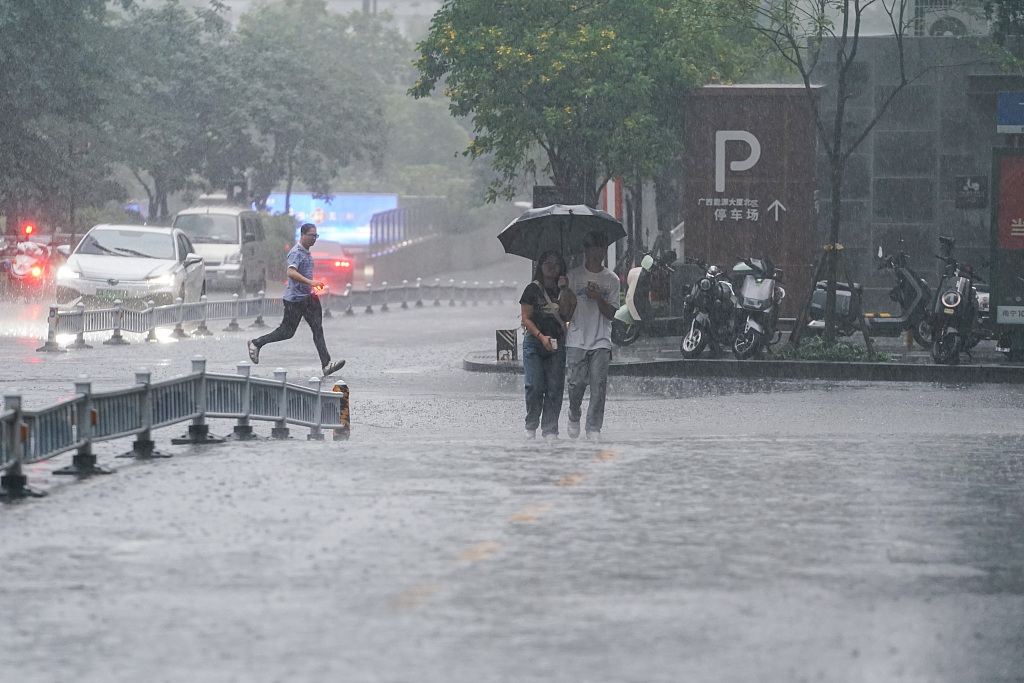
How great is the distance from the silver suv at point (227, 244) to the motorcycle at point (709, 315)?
64.5 feet

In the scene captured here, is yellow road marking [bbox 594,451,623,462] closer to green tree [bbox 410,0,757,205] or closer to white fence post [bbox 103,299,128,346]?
white fence post [bbox 103,299,128,346]

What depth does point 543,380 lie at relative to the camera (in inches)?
577

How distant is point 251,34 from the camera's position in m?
71.3

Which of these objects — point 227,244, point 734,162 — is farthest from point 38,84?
point 734,162

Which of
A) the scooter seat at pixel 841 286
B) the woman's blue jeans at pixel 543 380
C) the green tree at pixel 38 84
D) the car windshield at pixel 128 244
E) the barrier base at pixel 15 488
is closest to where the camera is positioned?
the barrier base at pixel 15 488

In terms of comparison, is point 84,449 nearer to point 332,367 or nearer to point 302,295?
point 332,367

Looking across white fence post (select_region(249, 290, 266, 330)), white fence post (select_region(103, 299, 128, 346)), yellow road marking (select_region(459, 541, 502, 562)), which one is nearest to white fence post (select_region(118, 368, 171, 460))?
yellow road marking (select_region(459, 541, 502, 562))

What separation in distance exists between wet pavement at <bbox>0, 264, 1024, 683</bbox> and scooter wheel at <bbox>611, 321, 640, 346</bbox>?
Answer: 13.3 metres

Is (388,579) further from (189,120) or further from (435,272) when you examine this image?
(435,272)

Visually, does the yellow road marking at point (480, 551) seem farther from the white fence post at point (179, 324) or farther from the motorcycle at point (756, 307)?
the white fence post at point (179, 324)

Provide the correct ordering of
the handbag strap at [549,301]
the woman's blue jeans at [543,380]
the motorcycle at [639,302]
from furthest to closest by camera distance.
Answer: the motorcycle at [639,302]
the woman's blue jeans at [543,380]
the handbag strap at [549,301]

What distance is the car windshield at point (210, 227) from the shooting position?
4391 cm

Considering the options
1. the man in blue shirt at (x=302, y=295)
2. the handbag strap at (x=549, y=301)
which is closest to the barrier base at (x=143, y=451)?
the handbag strap at (x=549, y=301)

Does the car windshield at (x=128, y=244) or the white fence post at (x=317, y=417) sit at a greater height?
the car windshield at (x=128, y=244)
